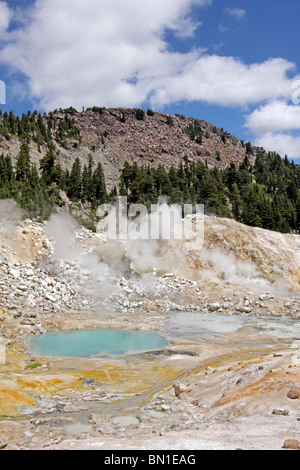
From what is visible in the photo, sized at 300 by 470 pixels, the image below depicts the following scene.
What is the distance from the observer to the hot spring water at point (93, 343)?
2339cm

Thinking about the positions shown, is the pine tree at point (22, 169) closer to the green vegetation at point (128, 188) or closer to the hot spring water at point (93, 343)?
the green vegetation at point (128, 188)

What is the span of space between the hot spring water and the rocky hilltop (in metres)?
92.9

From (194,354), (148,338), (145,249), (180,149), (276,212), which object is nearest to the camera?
(194,354)

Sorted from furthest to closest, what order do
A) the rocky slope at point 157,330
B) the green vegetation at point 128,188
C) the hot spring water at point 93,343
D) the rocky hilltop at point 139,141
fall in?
the rocky hilltop at point 139,141, the green vegetation at point 128,188, the hot spring water at point 93,343, the rocky slope at point 157,330

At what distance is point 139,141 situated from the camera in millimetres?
148375

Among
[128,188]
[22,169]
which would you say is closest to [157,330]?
[22,169]

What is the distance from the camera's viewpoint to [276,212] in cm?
7644

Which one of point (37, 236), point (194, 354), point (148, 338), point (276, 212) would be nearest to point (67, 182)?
point (37, 236)

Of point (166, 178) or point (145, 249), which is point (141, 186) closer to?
point (166, 178)

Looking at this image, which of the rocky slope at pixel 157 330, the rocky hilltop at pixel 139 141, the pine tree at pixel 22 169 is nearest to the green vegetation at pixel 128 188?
the pine tree at pixel 22 169

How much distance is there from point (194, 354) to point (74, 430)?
1177 centimetres

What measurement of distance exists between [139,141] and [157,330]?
5062 inches

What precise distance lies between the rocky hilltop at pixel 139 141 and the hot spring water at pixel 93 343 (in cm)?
9290

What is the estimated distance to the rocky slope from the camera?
11203mm
